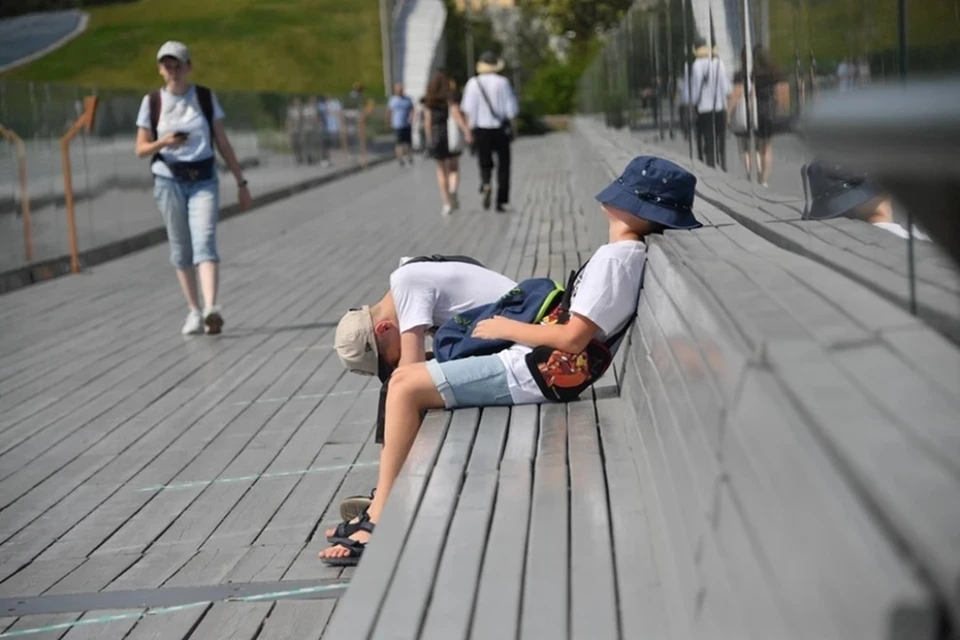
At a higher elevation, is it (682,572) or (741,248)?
(741,248)

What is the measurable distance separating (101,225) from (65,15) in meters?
68.2

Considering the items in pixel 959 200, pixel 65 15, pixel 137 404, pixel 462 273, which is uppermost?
pixel 65 15

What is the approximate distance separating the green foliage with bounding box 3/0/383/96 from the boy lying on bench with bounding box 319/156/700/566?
72513 millimetres

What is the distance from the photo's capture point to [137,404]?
7867mm

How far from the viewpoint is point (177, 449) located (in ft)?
22.2

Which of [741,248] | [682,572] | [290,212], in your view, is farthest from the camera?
[290,212]

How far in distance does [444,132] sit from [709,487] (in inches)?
684

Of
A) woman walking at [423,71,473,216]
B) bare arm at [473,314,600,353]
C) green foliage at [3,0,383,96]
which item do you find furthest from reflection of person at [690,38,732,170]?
green foliage at [3,0,383,96]

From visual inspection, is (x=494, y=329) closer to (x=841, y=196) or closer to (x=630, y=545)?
(x=841, y=196)

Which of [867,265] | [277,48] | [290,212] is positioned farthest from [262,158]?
[277,48]

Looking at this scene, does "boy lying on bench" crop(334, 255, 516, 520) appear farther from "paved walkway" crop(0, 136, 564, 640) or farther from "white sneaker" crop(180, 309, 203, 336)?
"white sneaker" crop(180, 309, 203, 336)

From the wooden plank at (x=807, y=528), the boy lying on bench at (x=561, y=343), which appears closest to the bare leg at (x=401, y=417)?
the boy lying on bench at (x=561, y=343)

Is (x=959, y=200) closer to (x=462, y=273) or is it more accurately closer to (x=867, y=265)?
(x=867, y=265)

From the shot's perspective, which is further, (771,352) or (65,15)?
(65,15)
